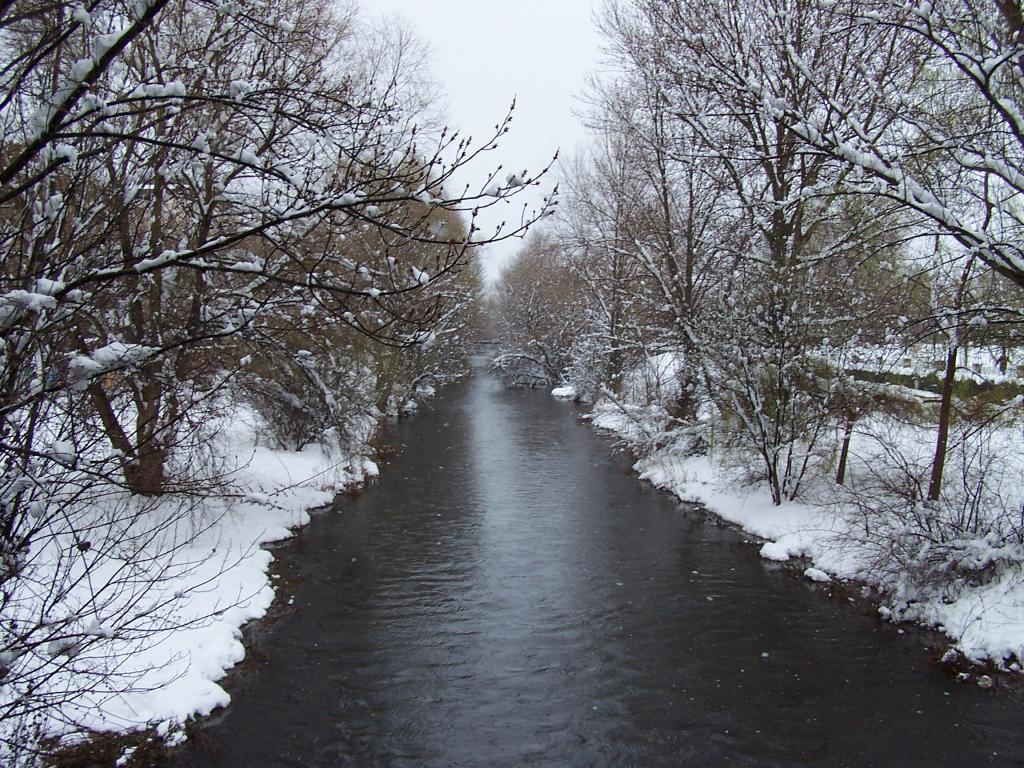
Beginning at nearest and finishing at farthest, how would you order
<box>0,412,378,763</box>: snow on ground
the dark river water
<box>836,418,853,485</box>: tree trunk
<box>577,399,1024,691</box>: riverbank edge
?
1. <box>0,412,378,763</box>: snow on ground
2. the dark river water
3. <box>577,399,1024,691</box>: riverbank edge
4. <box>836,418,853,485</box>: tree trunk

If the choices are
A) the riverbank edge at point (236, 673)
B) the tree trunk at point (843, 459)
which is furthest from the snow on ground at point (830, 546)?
the riverbank edge at point (236, 673)

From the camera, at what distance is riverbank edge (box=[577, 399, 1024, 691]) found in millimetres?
7113

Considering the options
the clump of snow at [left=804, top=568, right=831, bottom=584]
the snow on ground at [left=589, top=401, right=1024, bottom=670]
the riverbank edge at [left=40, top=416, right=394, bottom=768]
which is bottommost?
the clump of snow at [left=804, top=568, right=831, bottom=584]

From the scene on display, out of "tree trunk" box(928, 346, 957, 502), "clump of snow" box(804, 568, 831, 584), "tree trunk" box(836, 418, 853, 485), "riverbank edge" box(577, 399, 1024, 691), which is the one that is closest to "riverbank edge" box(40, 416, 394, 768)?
"riverbank edge" box(577, 399, 1024, 691)

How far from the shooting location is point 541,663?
25.0ft

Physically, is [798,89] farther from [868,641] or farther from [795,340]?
[868,641]

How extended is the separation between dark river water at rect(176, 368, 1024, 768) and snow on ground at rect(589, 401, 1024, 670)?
441 mm

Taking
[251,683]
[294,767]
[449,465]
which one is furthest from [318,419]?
[294,767]

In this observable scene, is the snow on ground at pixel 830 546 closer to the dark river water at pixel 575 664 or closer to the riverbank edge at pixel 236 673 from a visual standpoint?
the dark river water at pixel 575 664

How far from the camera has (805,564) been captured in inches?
411

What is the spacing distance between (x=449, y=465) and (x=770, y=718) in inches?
485

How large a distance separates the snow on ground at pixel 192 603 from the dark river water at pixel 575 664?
1.25 feet

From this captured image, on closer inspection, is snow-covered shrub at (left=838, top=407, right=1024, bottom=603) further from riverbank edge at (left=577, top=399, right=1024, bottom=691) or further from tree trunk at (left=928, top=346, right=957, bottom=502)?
riverbank edge at (left=577, top=399, right=1024, bottom=691)

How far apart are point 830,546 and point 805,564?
1.50 ft
